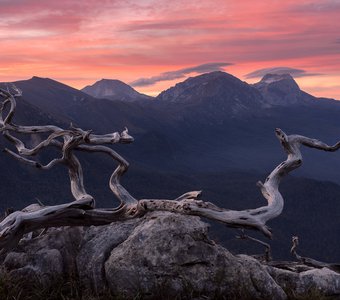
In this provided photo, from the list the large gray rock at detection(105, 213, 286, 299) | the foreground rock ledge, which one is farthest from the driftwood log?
the large gray rock at detection(105, 213, 286, 299)

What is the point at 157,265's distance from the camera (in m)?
10.7

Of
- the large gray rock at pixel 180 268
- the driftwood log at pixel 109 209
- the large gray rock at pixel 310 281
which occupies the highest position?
the driftwood log at pixel 109 209

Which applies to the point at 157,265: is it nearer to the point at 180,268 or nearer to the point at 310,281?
the point at 180,268

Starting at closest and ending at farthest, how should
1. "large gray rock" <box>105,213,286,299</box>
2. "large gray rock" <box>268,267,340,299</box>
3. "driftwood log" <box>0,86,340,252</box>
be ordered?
1. "large gray rock" <box>105,213,286,299</box>
2. "driftwood log" <box>0,86,340,252</box>
3. "large gray rock" <box>268,267,340,299</box>

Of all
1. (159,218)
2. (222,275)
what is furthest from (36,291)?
(222,275)

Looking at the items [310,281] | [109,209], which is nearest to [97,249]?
[109,209]

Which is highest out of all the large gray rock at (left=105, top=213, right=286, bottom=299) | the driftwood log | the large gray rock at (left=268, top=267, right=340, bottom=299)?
the driftwood log

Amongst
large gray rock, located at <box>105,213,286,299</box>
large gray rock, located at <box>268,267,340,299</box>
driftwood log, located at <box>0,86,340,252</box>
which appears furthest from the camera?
large gray rock, located at <box>268,267,340,299</box>

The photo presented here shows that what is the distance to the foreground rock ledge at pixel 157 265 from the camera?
414 inches

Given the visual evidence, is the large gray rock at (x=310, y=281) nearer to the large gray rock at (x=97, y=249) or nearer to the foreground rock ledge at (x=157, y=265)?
the foreground rock ledge at (x=157, y=265)

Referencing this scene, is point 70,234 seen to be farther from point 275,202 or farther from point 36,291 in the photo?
point 275,202

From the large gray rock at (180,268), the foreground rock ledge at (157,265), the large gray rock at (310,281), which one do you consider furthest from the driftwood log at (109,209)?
the large gray rock at (310,281)

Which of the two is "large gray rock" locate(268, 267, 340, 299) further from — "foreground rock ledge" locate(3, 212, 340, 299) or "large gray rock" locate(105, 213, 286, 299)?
"large gray rock" locate(105, 213, 286, 299)

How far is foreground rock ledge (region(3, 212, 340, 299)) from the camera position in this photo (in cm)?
1051
